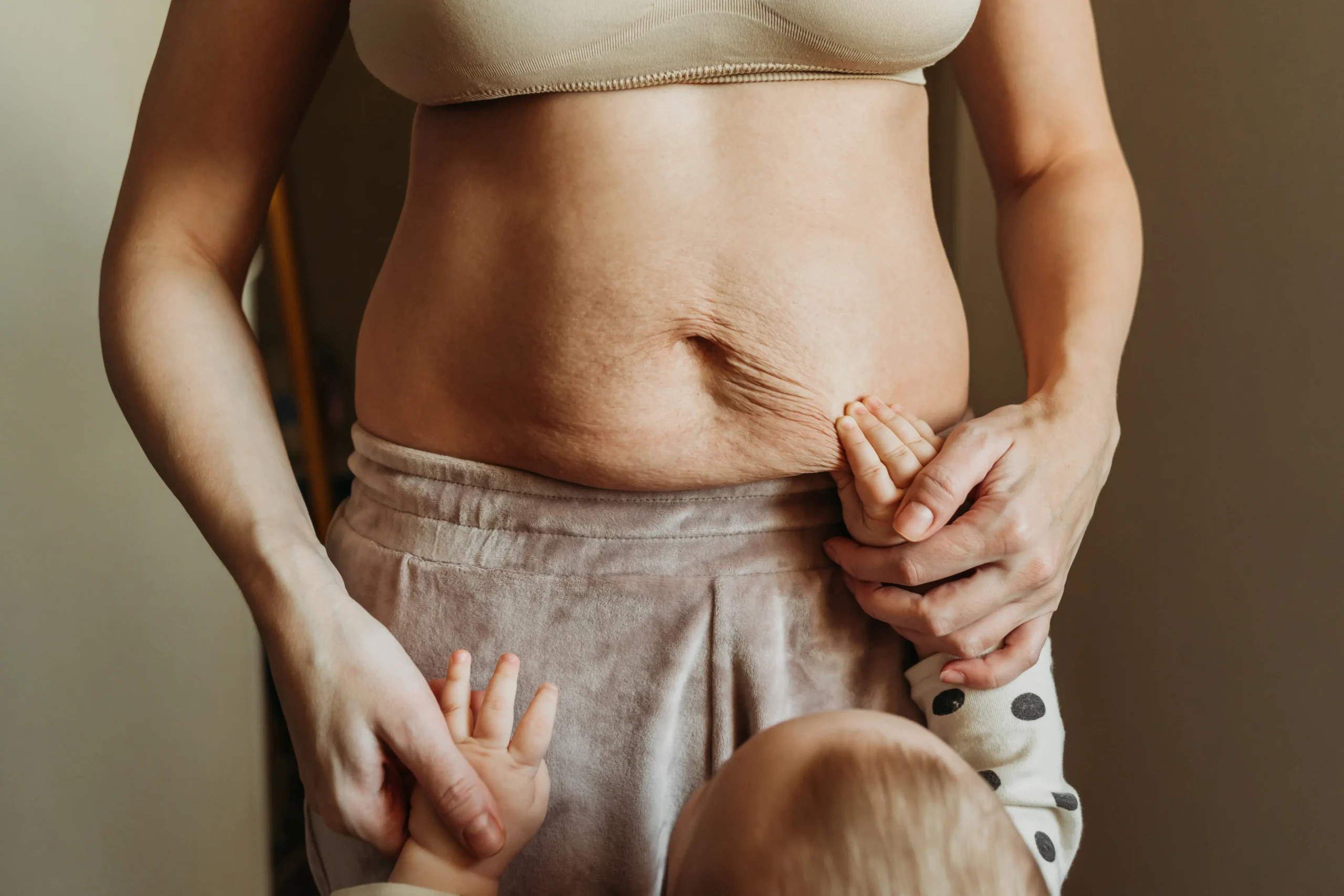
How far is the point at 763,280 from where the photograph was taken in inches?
25.3

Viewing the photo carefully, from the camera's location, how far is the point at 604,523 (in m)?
0.66

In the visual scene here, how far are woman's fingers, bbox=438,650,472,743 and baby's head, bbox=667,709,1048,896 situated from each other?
15 centimetres

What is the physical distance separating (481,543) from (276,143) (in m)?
0.34

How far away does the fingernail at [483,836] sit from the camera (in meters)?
0.57

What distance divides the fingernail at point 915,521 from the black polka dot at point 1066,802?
21 cm

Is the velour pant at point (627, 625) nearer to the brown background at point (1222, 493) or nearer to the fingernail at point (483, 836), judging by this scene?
the fingernail at point (483, 836)

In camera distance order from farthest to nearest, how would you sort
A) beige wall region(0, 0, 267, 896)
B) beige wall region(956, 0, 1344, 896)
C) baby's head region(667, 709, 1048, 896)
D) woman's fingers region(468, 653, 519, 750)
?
beige wall region(0, 0, 267, 896), beige wall region(956, 0, 1344, 896), woman's fingers region(468, 653, 519, 750), baby's head region(667, 709, 1048, 896)

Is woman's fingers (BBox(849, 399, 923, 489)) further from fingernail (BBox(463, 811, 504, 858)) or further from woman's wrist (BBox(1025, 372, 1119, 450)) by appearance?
fingernail (BBox(463, 811, 504, 858))

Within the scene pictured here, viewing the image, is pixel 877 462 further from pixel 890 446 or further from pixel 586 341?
pixel 586 341

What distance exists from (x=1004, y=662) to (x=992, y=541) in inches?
4.0

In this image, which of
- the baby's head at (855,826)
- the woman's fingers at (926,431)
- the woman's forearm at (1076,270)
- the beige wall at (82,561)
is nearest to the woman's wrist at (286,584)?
the baby's head at (855,826)

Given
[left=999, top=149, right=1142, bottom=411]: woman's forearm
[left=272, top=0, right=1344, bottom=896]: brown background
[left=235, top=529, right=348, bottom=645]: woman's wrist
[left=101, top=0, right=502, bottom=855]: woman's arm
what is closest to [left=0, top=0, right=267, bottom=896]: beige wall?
[left=101, top=0, right=502, bottom=855]: woman's arm

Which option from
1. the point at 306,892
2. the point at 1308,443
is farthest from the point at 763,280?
the point at 306,892

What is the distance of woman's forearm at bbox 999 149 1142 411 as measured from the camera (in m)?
0.70
